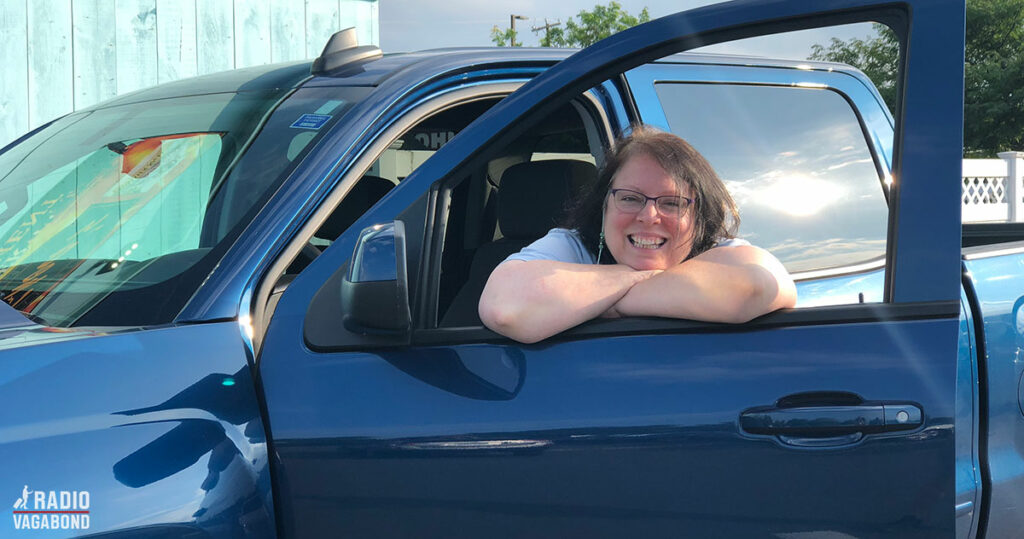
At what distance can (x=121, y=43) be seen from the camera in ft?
19.5

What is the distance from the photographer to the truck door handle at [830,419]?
4.74 ft

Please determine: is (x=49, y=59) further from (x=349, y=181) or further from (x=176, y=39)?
(x=349, y=181)

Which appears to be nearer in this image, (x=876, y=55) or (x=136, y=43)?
(x=876, y=55)

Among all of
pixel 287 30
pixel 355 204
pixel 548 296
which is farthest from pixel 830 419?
pixel 287 30

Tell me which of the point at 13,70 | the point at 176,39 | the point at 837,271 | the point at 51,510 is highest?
the point at 176,39

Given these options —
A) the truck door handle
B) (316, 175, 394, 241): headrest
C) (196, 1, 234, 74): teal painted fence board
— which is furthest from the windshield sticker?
(196, 1, 234, 74): teal painted fence board

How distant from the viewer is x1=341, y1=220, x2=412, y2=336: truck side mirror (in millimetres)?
1521

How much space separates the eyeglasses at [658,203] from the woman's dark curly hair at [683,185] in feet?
0.07

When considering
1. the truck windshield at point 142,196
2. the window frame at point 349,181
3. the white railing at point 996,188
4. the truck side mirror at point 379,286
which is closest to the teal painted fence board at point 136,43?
the truck windshield at point 142,196

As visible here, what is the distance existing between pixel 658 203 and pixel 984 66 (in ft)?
43.6

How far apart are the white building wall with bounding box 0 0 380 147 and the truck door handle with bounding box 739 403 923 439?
5.29 metres

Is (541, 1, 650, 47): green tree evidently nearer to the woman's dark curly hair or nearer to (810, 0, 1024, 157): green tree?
(810, 0, 1024, 157): green tree

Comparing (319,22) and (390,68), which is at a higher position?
(319,22)

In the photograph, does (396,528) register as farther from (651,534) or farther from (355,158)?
(355,158)
